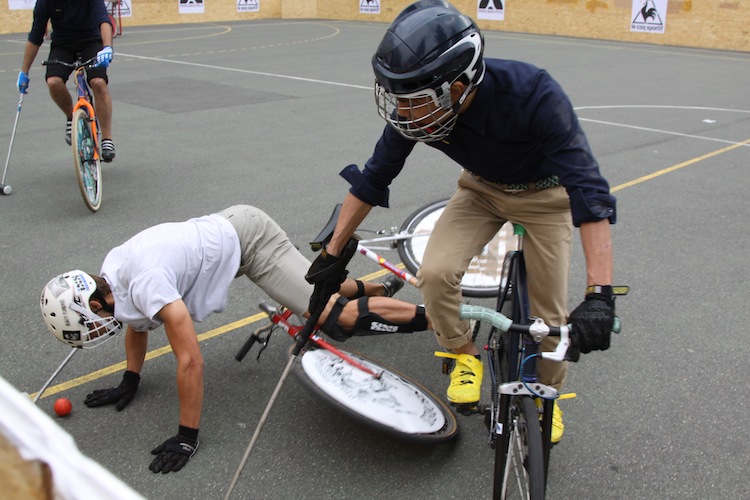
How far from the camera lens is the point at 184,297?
383cm

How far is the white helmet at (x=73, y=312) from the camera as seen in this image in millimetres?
3389

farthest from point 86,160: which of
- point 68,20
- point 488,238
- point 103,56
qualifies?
point 488,238

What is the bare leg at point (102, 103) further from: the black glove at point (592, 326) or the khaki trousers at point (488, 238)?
the black glove at point (592, 326)

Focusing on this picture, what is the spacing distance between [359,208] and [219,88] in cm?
1090

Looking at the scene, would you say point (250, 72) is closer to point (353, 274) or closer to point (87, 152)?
point (87, 152)

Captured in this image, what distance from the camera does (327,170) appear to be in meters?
8.23

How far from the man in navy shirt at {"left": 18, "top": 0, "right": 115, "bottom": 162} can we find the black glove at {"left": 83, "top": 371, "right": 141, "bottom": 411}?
4219mm

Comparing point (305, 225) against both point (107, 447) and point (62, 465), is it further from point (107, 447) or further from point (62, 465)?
point (62, 465)

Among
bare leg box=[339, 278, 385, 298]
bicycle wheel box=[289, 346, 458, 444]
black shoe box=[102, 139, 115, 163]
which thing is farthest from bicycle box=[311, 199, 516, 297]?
black shoe box=[102, 139, 115, 163]

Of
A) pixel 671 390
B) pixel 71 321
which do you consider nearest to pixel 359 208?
pixel 71 321

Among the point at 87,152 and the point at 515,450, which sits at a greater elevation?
the point at 87,152

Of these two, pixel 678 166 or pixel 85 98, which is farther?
pixel 678 166

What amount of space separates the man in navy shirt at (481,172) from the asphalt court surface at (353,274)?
0.60 meters

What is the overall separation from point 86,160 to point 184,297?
3629 mm
